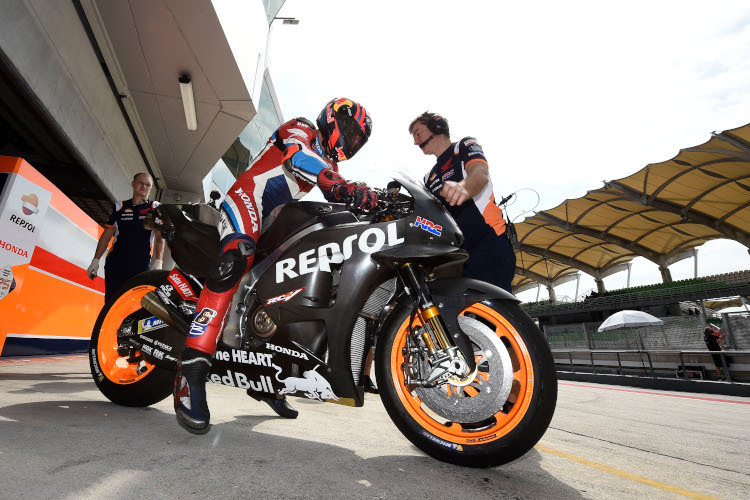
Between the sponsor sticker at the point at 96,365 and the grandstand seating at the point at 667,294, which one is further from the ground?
the grandstand seating at the point at 667,294

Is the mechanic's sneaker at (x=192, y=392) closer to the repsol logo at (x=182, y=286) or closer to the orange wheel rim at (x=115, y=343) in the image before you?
the repsol logo at (x=182, y=286)

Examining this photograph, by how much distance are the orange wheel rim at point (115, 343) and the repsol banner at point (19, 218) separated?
283 cm

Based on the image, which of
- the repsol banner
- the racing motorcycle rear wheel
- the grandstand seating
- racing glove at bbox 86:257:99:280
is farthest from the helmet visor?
the grandstand seating

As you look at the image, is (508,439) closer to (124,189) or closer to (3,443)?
(3,443)

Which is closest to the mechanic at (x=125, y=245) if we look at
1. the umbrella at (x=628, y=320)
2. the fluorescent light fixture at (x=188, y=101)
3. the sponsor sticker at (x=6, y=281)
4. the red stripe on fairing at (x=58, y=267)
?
the sponsor sticker at (x=6, y=281)

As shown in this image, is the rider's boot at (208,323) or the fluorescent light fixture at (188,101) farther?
the fluorescent light fixture at (188,101)

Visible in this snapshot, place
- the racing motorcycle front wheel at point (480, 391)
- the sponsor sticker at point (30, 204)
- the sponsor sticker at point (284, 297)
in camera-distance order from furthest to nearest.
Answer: the sponsor sticker at point (30, 204) < the sponsor sticker at point (284, 297) < the racing motorcycle front wheel at point (480, 391)

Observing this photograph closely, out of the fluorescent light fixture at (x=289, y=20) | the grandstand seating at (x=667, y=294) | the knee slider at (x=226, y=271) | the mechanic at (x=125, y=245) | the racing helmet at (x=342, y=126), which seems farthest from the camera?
the grandstand seating at (x=667, y=294)

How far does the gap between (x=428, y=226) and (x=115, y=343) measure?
2229mm

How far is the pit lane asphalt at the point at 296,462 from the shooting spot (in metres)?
1.08

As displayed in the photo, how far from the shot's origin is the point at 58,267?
5.55 metres

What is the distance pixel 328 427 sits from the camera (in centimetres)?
196

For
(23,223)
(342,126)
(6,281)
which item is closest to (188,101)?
(23,223)

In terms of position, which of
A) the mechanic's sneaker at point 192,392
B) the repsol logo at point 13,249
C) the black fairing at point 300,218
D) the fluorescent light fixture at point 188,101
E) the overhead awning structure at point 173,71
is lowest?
the mechanic's sneaker at point 192,392
